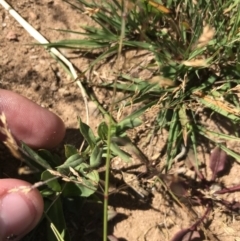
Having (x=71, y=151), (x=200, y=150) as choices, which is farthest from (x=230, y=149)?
(x=71, y=151)

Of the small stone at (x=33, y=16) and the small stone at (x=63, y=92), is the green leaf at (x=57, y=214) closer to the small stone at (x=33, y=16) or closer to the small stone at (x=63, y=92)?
the small stone at (x=63, y=92)

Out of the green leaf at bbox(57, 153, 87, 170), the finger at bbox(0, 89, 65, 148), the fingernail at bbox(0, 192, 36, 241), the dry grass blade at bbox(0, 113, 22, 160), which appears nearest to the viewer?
the dry grass blade at bbox(0, 113, 22, 160)

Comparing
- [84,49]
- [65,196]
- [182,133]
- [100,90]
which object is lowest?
[65,196]

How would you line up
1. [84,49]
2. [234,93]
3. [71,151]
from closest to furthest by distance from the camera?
[71,151] < [234,93] < [84,49]

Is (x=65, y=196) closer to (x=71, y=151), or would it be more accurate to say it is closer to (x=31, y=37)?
(x=71, y=151)

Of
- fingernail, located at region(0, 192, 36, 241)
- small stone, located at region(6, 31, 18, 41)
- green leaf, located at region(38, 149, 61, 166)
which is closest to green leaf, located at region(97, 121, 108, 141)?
green leaf, located at region(38, 149, 61, 166)

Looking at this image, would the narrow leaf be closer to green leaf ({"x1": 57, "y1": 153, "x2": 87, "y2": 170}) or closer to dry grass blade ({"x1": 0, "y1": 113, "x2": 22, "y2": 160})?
green leaf ({"x1": 57, "y1": 153, "x2": 87, "y2": 170})

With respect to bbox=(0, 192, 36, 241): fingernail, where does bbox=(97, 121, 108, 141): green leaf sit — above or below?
above

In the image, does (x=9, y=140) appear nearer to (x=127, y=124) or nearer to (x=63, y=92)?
(x=127, y=124)
